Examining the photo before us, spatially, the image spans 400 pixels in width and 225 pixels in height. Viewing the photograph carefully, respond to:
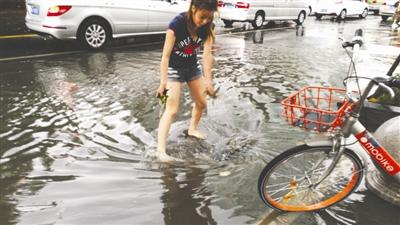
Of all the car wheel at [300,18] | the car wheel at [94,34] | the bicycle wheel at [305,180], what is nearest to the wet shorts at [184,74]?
the bicycle wheel at [305,180]

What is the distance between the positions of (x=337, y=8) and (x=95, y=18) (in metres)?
17.7

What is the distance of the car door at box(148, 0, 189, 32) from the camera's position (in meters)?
11.4

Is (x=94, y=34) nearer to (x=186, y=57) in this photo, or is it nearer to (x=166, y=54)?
(x=186, y=57)

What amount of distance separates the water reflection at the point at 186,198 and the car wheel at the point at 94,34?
685cm

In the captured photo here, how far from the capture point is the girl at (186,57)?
3812 millimetres

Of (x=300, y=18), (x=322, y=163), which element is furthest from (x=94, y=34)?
(x=300, y=18)

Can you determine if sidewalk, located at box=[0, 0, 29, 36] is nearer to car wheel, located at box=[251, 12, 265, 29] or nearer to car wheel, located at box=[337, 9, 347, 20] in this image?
car wheel, located at box=[251, 12, 265, 29]

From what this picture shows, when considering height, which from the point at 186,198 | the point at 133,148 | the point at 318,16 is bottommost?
the point at 186,198

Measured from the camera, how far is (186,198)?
373 cm

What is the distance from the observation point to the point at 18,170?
13.6ft

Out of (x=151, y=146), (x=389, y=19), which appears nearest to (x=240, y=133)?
(x=151, y=146)

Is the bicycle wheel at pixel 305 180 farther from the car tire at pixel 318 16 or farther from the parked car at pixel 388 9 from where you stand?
the parked car at pixel 388 9

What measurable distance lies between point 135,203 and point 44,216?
756 millimetres

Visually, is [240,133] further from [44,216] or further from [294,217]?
[44,216]
